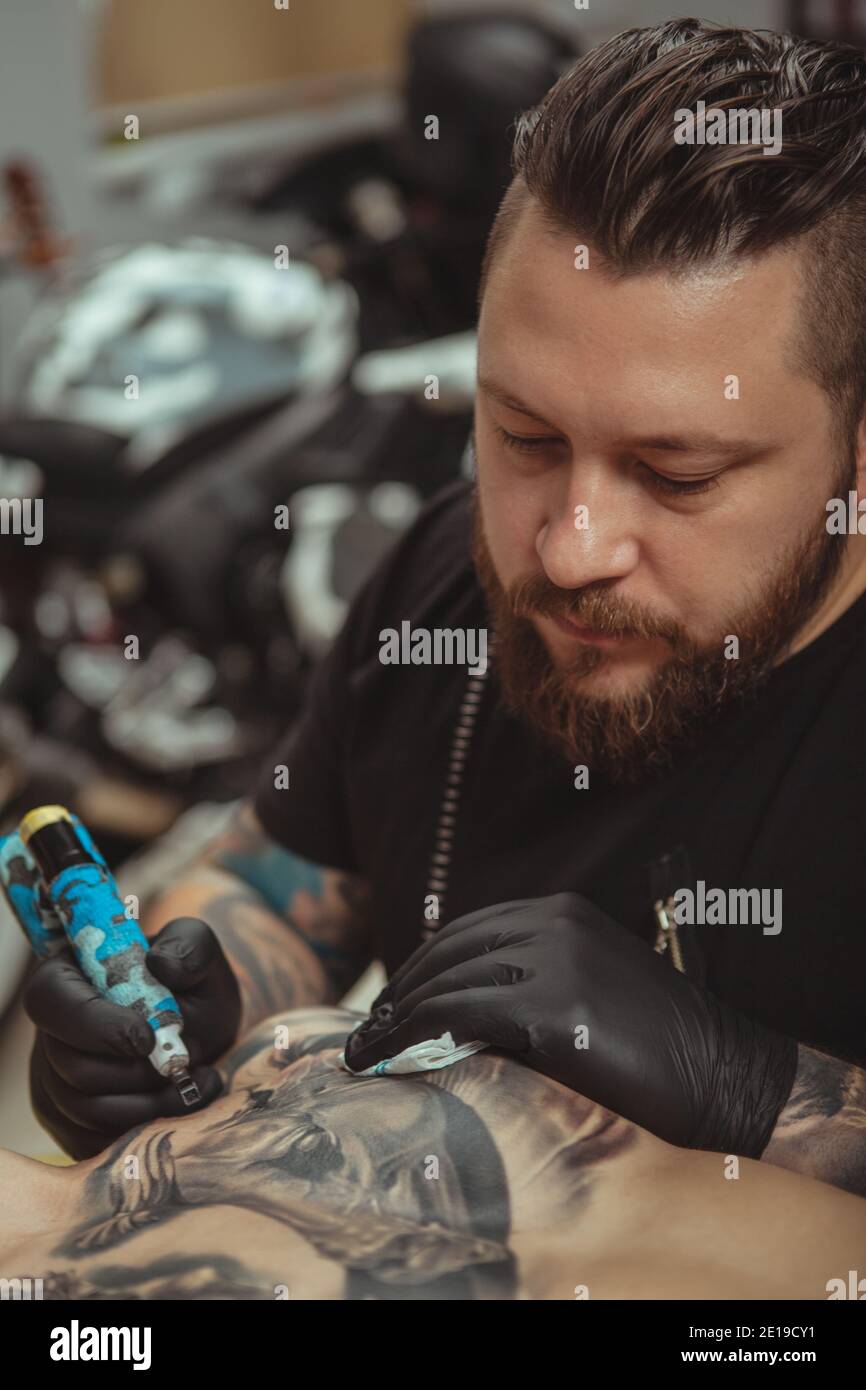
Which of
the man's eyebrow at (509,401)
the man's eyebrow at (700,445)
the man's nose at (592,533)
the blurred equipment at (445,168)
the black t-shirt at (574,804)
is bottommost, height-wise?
the black t-shirt at (574,804)

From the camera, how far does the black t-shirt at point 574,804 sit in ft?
3.46

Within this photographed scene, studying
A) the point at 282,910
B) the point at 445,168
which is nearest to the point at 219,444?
the point at 445,168

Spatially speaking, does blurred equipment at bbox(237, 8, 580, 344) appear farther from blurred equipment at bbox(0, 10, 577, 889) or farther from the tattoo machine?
the tattoo machine

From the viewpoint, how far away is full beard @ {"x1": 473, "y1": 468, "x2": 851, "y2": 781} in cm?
103

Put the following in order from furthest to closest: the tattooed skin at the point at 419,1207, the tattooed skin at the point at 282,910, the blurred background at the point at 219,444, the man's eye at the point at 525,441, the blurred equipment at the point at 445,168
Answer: the blurred equipment at the point at 445,168
the blurred background at the point at 219,444
the tattooed skin at the point at 282,910
the man's eye at the point at 525,441
the tattooed skin at the point at 419,1207

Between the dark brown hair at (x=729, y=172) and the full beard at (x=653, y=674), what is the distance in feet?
0.44

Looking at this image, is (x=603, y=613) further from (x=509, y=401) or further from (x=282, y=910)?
(x=282, y=910)

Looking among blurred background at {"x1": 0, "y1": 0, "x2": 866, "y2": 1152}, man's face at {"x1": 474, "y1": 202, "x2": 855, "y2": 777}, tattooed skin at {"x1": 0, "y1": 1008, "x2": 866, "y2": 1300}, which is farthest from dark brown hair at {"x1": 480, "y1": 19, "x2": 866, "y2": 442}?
blurred background at {"x1": 0, "y1": 0, "x2": 866, "y2": 1152}

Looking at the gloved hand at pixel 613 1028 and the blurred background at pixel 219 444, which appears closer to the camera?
the gloved hand at pixel 613 1028

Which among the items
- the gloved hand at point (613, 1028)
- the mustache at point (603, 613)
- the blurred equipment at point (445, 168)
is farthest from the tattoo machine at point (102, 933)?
the blurred equipment at point (445, 168)

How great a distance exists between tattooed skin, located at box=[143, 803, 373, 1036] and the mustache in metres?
0.46

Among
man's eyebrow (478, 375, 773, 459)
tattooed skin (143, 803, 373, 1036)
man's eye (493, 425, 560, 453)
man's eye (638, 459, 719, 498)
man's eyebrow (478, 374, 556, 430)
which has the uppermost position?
man's eyebrow (478, 374, 556, 430)

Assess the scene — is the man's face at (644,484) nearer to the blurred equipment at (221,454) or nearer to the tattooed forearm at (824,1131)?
the tattooed forearm at (824,1131)
